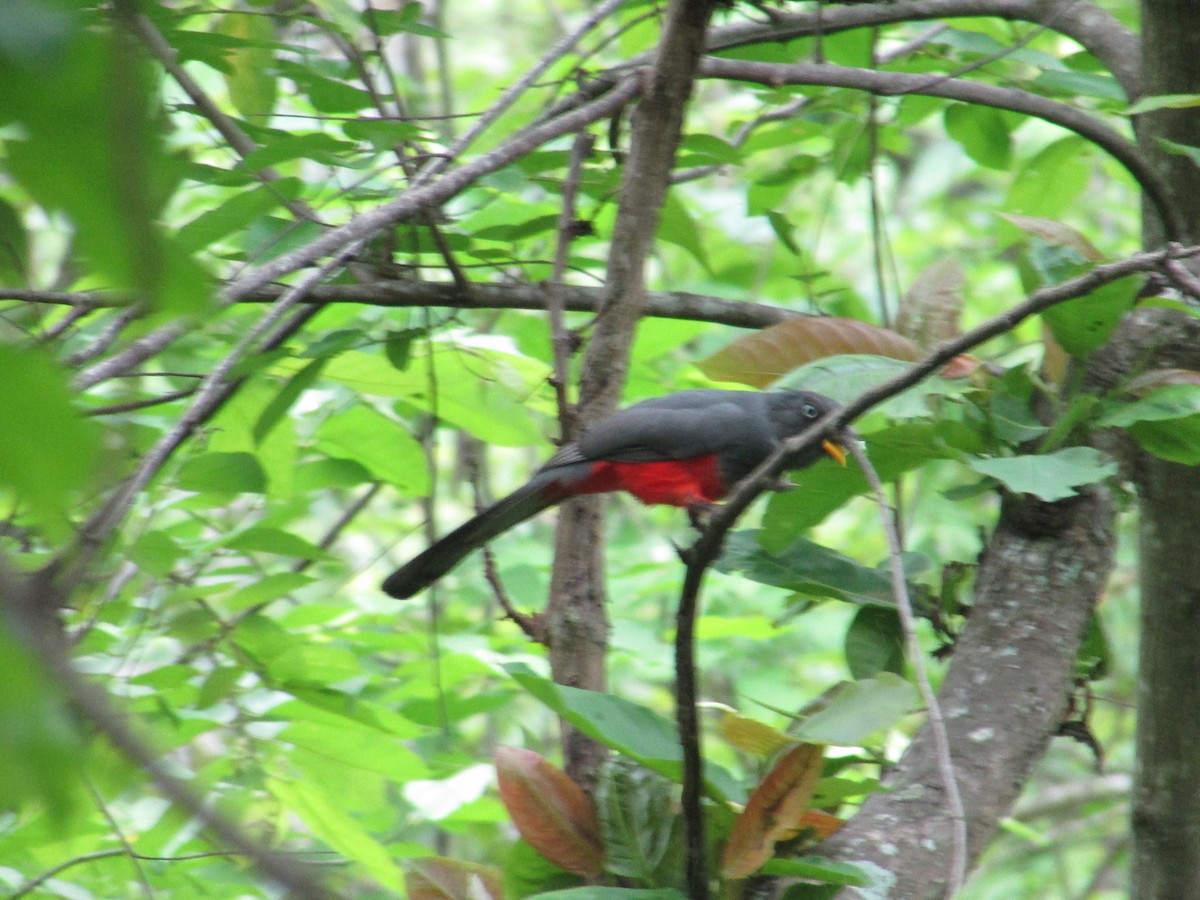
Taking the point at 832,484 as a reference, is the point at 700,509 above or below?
below

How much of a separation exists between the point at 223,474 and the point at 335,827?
92 cm

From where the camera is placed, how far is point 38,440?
2.00 feet

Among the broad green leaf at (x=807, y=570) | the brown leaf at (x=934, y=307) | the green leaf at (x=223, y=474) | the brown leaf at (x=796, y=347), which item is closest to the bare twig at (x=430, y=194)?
the green leaf at (x=223, y=474)

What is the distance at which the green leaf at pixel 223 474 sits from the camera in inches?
107

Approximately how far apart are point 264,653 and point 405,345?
98cm

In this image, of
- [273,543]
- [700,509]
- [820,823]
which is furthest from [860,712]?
[700,509]

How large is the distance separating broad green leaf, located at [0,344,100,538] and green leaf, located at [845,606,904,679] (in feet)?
7.60

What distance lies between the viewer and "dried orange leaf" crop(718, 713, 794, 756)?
2.24 meters

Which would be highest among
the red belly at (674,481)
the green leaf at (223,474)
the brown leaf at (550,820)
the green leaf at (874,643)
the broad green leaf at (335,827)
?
the green leaf at (223,474)

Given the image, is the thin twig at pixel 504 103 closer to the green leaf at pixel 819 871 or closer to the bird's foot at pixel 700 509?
the green leaf at pixel 819 871

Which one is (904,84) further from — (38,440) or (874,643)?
(38,440)

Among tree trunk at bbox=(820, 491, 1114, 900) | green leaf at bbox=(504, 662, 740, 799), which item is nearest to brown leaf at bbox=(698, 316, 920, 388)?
tree trunk at bbox=(820, 491, 1114, 900)

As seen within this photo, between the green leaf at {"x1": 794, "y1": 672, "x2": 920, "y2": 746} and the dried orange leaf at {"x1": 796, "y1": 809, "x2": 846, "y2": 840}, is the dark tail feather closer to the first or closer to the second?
the dried orange leaf at {"x1": 796, "y1": 809, "x2": 846, "y2": 840}

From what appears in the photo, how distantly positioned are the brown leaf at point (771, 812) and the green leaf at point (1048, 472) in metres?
0.60
